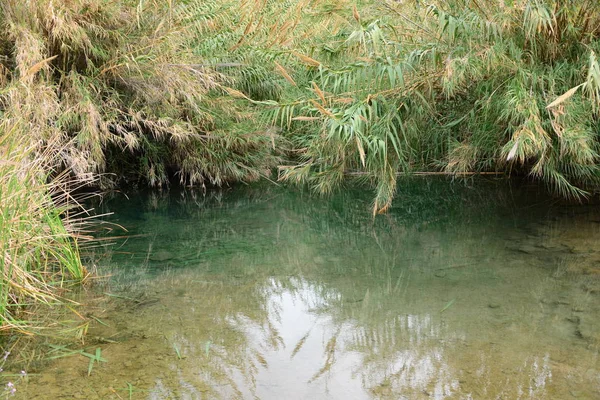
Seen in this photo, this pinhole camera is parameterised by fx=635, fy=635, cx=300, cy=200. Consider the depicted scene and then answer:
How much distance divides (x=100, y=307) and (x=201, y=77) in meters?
3.80

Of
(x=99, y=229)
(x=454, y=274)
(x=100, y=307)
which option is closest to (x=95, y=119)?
(x=99, y=229)

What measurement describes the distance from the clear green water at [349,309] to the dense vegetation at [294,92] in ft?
1.78

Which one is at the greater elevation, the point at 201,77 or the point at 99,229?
the point at 201,77

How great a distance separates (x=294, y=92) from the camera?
8.42 meters

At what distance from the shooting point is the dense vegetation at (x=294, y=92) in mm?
4523

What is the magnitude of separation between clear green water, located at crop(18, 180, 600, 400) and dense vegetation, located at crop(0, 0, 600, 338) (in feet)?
1.78

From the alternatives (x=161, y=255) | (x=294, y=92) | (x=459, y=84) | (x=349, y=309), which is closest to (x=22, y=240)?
(x=161, y=255)

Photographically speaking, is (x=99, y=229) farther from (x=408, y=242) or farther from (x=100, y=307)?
(x=408, y=242)

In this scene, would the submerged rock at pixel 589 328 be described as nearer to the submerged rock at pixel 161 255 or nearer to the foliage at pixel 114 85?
the submerged rock at pixel 161 255

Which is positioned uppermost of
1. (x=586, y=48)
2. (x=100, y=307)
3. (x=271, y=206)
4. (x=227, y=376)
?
(x=586, y=48)

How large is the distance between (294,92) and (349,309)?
4.90 m

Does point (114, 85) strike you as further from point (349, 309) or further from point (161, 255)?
point (349, 309)

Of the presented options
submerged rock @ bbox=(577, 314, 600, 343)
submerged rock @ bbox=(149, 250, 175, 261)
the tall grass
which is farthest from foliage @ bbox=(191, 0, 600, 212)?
the tall grass

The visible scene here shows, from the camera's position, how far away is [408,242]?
563 cm
